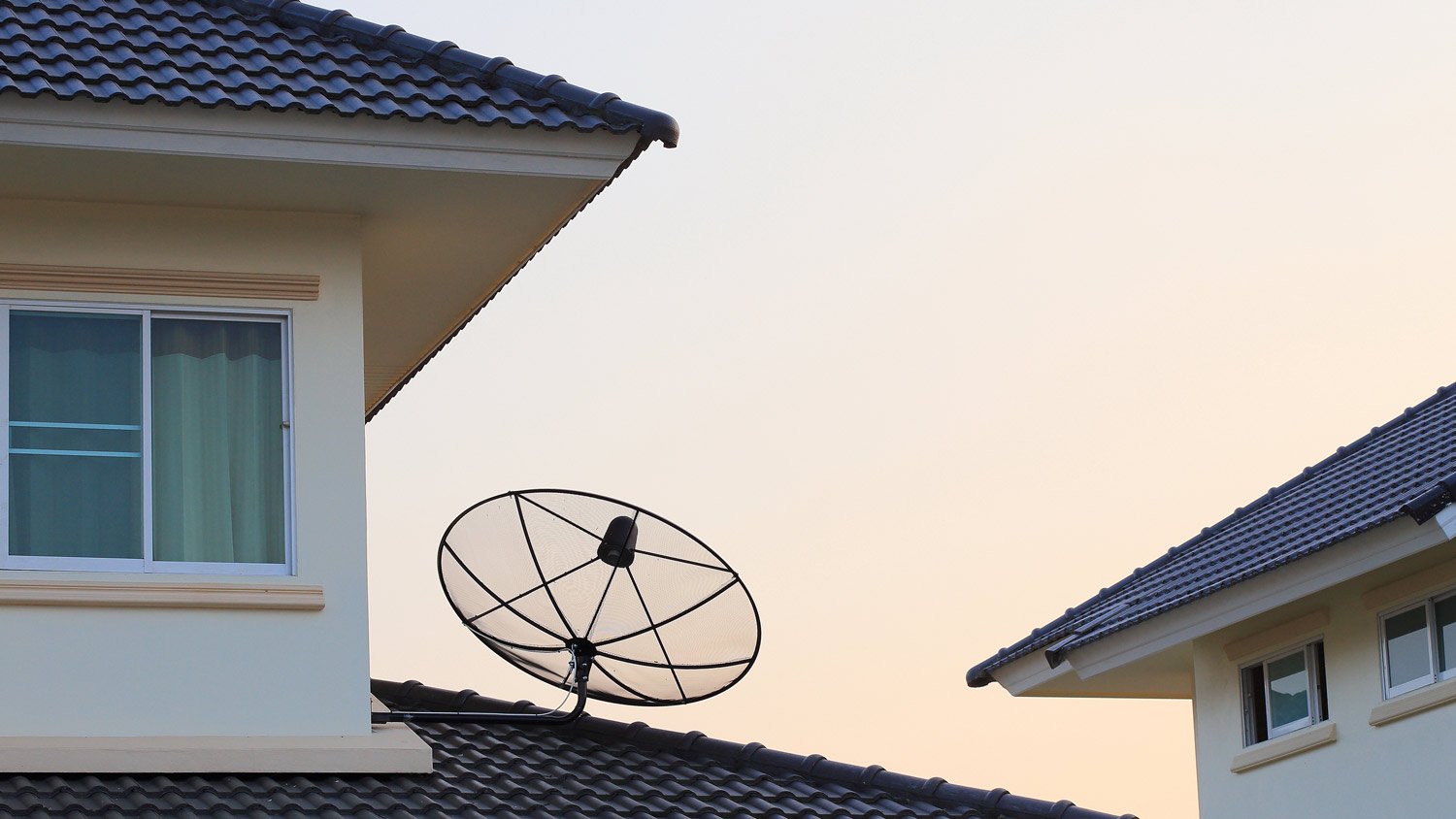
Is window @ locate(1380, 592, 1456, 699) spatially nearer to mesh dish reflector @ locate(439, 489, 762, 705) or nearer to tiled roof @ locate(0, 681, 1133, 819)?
tiled roof @ locate(0, 681, 1133, 819)

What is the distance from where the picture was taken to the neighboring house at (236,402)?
34.6 ft

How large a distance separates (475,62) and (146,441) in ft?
9.40

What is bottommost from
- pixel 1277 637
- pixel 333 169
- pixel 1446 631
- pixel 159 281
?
pixel 1446 631

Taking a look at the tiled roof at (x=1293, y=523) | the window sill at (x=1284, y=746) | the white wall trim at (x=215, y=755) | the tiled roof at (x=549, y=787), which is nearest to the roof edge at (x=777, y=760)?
the tiled roof at (x=549, y=787)

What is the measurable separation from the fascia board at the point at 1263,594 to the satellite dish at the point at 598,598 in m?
7.38

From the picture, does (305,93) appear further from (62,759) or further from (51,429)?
(62,759)

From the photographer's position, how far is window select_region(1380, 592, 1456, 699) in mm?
18266

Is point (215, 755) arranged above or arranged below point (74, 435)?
below

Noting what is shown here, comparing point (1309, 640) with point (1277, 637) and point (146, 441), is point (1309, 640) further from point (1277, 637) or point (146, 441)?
point (146, 441)

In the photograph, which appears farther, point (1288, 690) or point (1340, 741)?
point (1288, 690)

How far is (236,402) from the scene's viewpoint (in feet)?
37.5

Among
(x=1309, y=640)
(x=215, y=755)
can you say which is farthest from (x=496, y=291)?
(x=1309, y=640)

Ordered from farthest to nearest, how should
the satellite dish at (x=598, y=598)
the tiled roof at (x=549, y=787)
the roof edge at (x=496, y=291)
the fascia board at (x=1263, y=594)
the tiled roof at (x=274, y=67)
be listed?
the fascia board at (x=1263, y=594) → the satellite dish at (x=598, y=598) → the roof edge at (x=496, y=291) → the tiled roof at (x=274, y=67) → the tiled roof at (x=549, y=787)

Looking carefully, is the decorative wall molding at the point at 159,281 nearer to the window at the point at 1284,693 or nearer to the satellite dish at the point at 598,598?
the satellite dish at the point at 598,598
